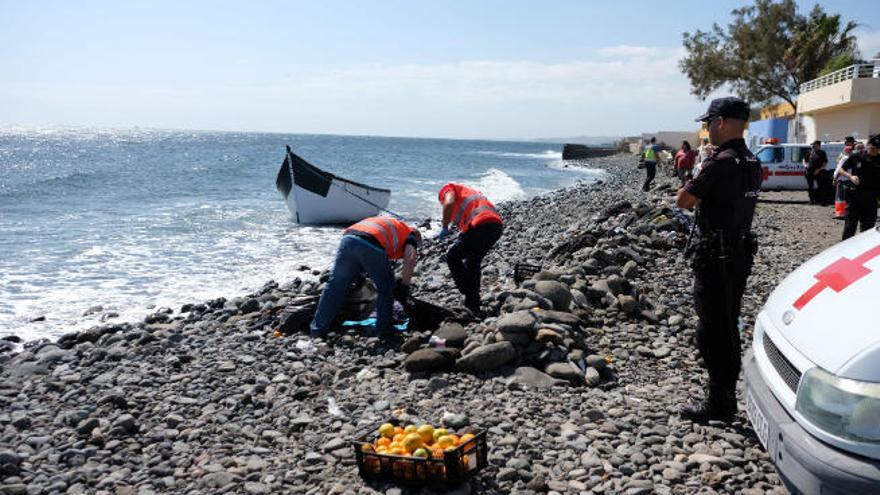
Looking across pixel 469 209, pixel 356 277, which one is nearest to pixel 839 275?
pixel 469 209

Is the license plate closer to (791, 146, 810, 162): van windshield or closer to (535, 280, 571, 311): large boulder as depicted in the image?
Result: (535, 280, 571, 311): large boulder

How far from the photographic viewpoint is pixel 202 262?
1470 cm

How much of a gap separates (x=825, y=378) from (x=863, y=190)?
7.69m

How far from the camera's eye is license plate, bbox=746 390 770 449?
3.15 metres

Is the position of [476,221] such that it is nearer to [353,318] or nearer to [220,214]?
[353,318]

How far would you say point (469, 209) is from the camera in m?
7.32

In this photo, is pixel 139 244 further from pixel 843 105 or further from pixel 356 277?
pixel 843 105

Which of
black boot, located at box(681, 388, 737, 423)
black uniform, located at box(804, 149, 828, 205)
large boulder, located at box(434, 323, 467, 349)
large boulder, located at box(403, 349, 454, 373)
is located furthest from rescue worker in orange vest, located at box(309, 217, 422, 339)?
black uniform, located at box(804, 149, 828, 205)

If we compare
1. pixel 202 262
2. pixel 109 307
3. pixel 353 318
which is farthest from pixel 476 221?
pixel 202 262

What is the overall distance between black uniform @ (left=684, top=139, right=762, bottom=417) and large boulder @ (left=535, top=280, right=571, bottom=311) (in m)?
2.71

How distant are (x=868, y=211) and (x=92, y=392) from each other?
9.43 meters

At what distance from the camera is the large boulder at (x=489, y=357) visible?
548cm

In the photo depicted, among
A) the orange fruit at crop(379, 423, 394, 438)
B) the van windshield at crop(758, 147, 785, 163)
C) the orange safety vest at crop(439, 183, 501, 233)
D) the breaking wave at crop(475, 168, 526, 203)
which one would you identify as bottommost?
the breaking wave at crop(475, 168, 526, 203)

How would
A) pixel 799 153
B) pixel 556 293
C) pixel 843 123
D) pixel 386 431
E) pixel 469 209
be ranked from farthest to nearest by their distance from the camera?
pixel 843 123 < pixel 799 153 < pixel 469 209 < pixel 556 293 < pixel 386 431
